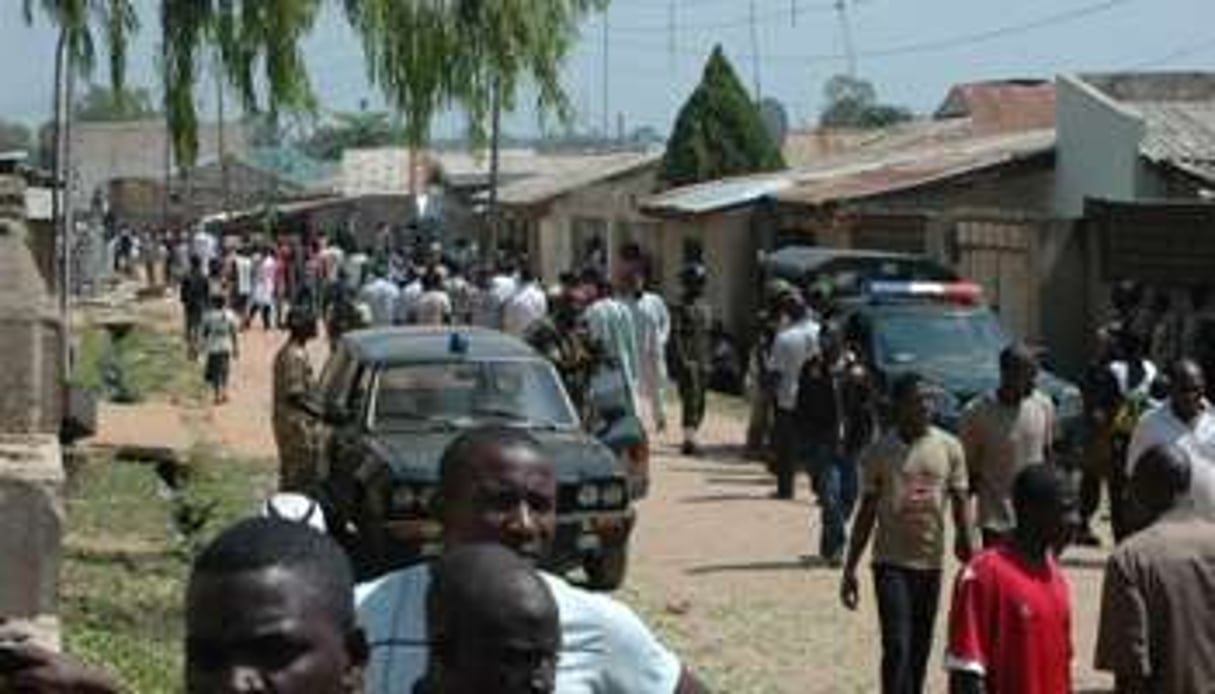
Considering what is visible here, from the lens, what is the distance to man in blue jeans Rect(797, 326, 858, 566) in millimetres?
15039

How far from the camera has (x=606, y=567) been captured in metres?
13.6

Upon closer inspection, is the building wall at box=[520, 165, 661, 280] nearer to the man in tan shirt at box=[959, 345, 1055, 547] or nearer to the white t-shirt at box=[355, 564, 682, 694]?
the man in tan shirt at box=[959, 345, 1055, 547]

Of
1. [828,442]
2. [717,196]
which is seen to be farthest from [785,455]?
[717,196]

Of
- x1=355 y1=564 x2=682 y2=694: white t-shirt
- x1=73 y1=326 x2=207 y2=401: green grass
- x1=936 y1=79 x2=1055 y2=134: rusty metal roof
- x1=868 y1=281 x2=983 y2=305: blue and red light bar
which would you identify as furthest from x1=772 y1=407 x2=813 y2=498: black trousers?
x1=936 y1=79 x2=1055 y2=134: rusty metal roof

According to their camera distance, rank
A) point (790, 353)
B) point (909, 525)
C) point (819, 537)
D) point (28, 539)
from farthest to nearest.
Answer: point (790, 353) < point (819, 537) < point (909, 525) < point (28, 539)

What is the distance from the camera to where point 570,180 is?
4678 centimetres

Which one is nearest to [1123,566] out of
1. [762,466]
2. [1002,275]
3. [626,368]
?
[626,368]

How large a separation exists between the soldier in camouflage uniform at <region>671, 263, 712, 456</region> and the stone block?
45.4 ft

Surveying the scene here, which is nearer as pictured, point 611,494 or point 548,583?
point 548,583

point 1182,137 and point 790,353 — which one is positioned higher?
point 1182,137

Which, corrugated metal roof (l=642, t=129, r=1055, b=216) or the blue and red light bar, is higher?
corrugated metal roof (l=642, t=129, r=1055, b=216)

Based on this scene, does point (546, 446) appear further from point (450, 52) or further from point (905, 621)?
point (905, 621)

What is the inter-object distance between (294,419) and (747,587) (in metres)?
3.02

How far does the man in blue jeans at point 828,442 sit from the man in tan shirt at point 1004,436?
4.33m
